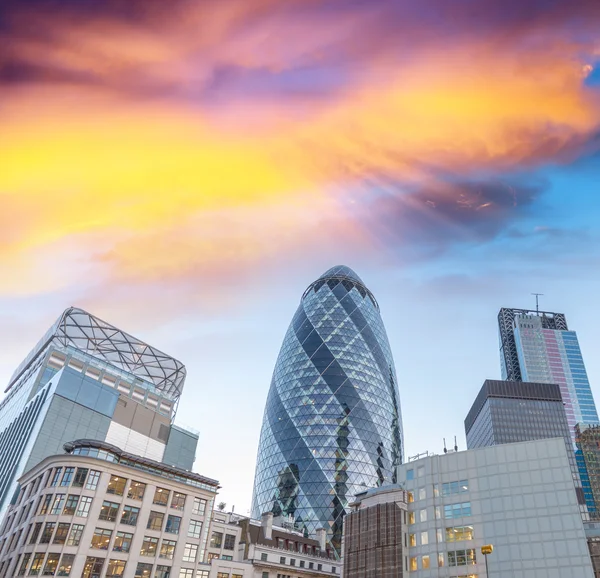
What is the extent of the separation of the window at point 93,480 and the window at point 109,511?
2.26 metres

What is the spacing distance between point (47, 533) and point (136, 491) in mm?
10481

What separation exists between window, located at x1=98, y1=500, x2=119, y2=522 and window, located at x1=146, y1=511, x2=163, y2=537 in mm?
4485

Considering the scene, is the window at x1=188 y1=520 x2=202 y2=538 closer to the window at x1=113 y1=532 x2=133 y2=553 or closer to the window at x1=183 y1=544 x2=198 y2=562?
the window at x1=183 y1=544 x2=198 y2=562

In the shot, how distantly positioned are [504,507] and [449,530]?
6.69m

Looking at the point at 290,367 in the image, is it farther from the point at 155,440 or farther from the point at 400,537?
the point at 400,537

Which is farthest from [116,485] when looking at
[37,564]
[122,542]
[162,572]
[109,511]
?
[162,572]

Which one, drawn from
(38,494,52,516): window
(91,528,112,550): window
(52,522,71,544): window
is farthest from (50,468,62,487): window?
(91,528,112,550): window

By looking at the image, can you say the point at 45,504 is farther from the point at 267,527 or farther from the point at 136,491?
the point at 267,527

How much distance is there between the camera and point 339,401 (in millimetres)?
138500

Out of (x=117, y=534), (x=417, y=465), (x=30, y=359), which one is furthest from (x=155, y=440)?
(x=417, y=465)

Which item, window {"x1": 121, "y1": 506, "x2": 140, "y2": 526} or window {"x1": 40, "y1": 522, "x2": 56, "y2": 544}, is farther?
window {"x1": 121, "y1": 506, "x2": 140, "y2": 526}

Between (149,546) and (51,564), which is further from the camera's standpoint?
(149,546)

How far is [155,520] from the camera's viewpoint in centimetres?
6319

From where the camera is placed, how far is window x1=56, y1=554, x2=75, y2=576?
5381 cm
